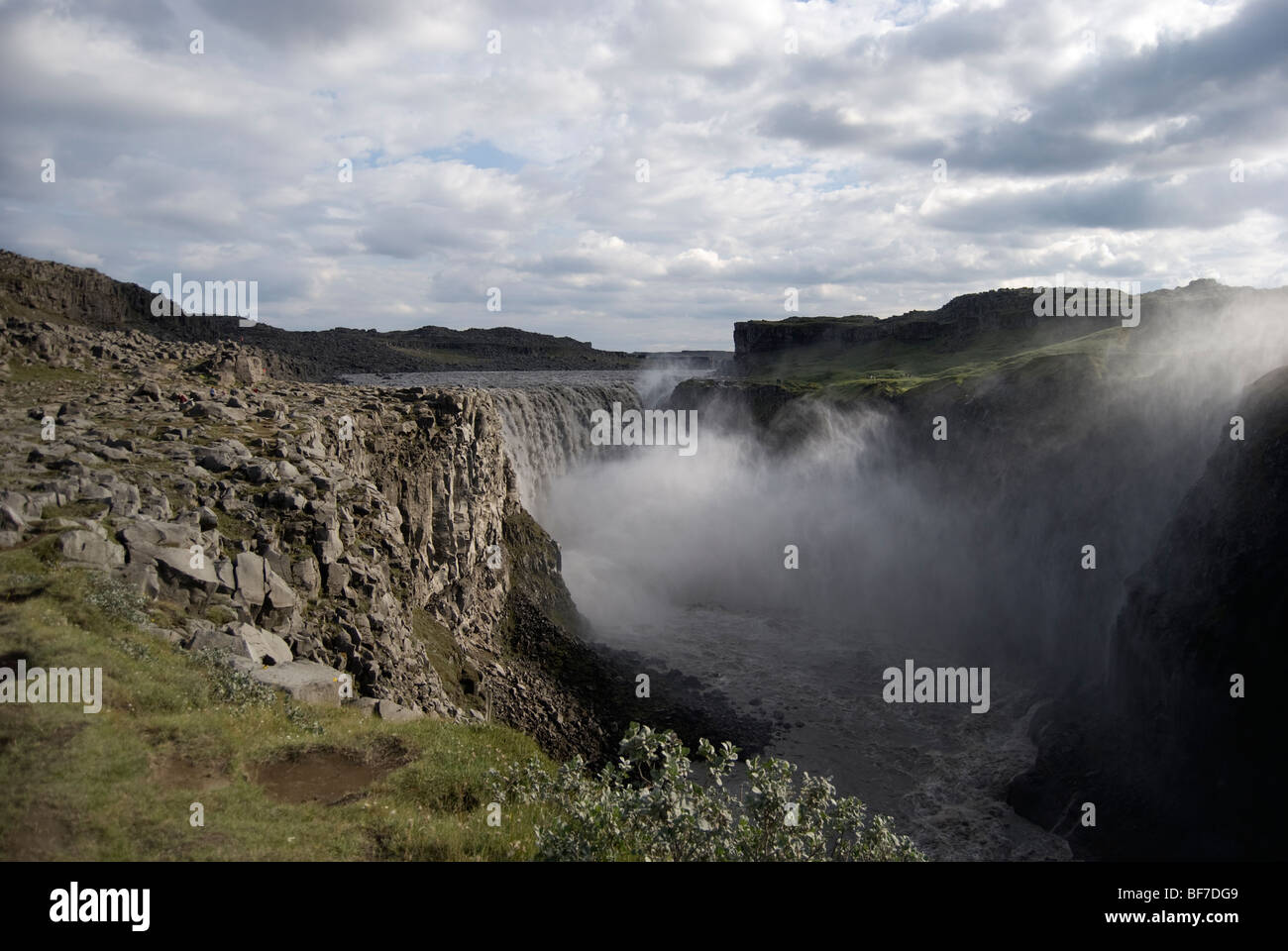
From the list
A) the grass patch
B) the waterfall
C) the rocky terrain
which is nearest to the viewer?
the grass patch

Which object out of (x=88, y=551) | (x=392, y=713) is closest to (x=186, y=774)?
(x=392, y=713)

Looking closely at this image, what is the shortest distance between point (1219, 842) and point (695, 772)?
57.8 ft

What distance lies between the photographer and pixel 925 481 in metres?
53.5

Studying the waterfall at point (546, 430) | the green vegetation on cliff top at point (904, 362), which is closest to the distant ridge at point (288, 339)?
the waterfall at point (546, 430)

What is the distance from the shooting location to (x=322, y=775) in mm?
12234

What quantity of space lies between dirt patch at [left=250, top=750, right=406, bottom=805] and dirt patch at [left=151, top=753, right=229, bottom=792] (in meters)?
0.53

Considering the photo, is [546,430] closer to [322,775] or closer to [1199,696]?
[1199,696]

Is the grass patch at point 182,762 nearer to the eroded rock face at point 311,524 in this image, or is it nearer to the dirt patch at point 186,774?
the dirt patch at point 186,774

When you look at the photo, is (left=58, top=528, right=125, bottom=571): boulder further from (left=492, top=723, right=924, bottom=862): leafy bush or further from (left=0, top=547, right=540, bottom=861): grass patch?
(left=492, top=723, right=924, bottom=862): leafy bush

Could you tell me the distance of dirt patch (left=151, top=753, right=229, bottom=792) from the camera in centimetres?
1050

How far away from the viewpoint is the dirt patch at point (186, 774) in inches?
413

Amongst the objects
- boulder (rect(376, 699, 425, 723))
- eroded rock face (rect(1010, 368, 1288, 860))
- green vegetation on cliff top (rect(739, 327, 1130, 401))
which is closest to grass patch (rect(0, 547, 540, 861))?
boulder (rect(376, 699, 425, 723))
